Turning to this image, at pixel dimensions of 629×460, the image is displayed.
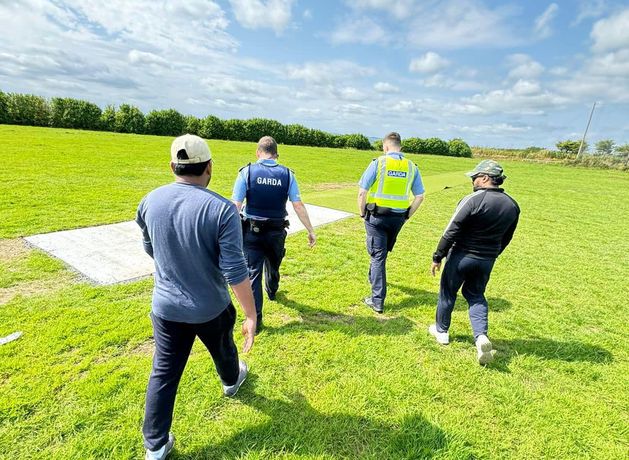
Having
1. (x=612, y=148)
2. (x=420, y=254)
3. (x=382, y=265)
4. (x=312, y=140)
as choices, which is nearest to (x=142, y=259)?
(x=382, y=265)

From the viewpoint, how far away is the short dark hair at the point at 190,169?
1906mm

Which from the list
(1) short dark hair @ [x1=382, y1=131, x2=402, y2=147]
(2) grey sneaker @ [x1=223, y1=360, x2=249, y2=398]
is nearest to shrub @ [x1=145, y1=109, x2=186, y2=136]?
(1) short dark hair @ [x1=382, y1=131, x2=402, y2=147]

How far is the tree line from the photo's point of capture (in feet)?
121

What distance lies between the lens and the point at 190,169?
1.92m

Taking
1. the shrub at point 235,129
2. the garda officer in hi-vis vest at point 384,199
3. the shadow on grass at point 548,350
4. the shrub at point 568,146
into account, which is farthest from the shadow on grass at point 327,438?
the shrub at point 568,146

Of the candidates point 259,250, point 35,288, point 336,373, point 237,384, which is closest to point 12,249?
point 35,288

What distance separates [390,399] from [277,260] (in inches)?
75.0

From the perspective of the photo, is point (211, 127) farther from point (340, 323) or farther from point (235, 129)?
point (340, 323)

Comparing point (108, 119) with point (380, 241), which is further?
point (108, 119)

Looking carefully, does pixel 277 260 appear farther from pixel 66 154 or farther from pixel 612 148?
pixel 612 148

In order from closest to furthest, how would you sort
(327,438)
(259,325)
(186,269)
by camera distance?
(186,269) < (327,438) < (259,325)

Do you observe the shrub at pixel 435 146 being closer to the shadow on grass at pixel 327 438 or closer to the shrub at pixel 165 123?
the shrub at pixel 165 123

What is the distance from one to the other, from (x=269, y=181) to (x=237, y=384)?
1.97 m

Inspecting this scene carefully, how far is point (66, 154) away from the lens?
16609mm
